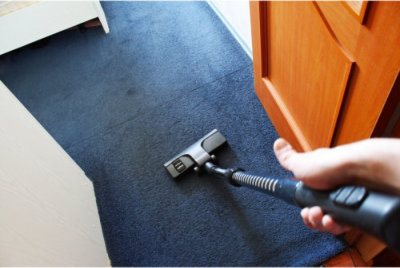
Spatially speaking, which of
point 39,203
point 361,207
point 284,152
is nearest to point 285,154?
point 284,152

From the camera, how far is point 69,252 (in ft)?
3.14

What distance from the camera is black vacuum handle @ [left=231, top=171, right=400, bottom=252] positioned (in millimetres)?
304

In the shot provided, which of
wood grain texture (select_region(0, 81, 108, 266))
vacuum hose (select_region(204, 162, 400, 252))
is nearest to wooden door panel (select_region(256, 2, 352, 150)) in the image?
vacuum hose (select_region(204, 162, 400, 252))

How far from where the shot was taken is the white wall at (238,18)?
1504 millimetres

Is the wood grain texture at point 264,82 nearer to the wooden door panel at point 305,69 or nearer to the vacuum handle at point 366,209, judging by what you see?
the wooden door panel at point 305,69

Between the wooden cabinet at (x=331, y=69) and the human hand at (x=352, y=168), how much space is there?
0.18 m

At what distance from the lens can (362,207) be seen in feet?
1.11

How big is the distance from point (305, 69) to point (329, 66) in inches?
5.5

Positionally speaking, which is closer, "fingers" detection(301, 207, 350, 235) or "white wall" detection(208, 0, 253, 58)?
"fingers" detection(301, 207, 350, 235)

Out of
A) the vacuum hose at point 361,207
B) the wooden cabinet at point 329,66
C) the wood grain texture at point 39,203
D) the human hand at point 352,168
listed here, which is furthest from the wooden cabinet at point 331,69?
the wood grain texture at point 39,203

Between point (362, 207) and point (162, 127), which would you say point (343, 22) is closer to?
point (362, 207)

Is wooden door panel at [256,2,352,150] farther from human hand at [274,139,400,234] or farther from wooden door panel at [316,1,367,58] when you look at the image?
human hand at [274,139,400,234]

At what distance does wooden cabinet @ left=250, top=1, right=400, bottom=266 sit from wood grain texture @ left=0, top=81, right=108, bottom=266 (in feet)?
2.74

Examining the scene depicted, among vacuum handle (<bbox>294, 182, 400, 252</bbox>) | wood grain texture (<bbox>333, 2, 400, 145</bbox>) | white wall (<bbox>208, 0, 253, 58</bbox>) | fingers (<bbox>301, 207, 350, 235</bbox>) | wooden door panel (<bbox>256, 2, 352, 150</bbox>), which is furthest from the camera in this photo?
white wall (<bbox>208, 0, 253, 58</bbox>)
